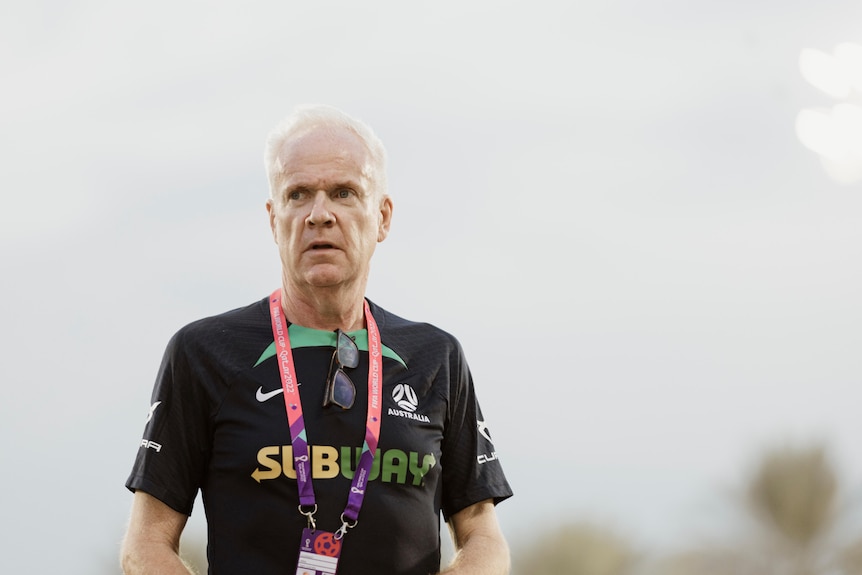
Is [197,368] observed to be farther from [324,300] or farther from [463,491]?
[463,491]

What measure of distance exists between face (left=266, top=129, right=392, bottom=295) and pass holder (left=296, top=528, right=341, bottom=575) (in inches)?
33.5

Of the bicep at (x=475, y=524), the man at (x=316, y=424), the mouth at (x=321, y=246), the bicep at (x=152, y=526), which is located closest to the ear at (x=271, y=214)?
the man at (x=316, y=424)

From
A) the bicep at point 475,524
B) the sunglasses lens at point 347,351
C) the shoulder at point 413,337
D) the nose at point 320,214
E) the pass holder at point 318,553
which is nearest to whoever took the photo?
the pass holder at point 318,553

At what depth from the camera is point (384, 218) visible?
14.2 ft

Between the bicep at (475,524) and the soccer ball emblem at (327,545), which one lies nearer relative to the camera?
the soccer ball emblem at (327,545)

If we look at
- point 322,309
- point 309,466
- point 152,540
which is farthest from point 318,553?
point 322,309

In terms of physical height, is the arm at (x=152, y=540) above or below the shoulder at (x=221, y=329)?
below

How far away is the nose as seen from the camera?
3.92 m

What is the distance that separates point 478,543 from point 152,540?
3.73 feet

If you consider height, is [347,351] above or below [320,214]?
below

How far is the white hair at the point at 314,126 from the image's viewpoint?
4105 millimetres

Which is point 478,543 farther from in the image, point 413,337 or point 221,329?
point 221,329

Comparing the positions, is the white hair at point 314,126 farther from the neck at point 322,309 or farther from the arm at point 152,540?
the arm at point 152,540

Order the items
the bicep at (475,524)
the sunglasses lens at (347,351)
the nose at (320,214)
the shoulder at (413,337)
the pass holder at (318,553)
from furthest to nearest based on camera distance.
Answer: the shoulder at (413,337)
the bicep at (475,524)
the sunglasses lens at (347,351)
the nose at (320,214)
the pass holder at (318,553)
